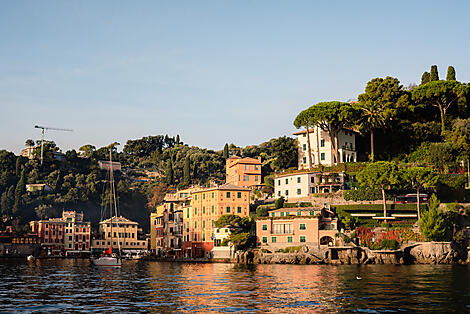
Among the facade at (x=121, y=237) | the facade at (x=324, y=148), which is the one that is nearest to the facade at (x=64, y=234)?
the facade at (x=121, y=237)

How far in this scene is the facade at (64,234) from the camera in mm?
175375

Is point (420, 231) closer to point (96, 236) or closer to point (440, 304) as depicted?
point (440, 304)

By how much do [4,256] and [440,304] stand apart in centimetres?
14884

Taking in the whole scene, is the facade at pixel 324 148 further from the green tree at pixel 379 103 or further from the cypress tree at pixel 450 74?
the cypress tree at pixel 450 74

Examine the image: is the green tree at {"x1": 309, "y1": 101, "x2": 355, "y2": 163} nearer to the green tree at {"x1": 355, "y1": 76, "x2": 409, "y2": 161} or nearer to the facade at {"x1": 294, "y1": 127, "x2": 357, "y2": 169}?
the facade at {"x1": 294, "y1": 127, "x2": 357, "y2": 169}

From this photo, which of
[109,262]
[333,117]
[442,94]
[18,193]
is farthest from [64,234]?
[442,94]

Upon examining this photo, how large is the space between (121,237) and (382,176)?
10672cm

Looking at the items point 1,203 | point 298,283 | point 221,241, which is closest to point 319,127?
point 221,241

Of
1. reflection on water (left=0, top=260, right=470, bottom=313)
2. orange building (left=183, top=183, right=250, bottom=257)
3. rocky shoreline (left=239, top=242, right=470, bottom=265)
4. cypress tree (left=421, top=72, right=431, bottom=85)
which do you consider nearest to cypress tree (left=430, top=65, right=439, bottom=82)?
cypress tree (left=421, top=72, right=431, bottom=85)

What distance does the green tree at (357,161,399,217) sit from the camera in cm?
9900

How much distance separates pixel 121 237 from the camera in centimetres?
18212

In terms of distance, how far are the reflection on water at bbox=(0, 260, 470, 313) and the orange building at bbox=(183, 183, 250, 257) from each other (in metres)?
46.4

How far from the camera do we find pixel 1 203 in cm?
19588

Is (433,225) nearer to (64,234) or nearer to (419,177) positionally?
(419,177)
